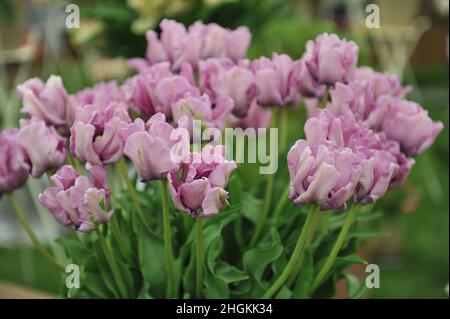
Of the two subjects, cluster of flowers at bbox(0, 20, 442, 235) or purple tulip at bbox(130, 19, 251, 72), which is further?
purple tulip at bbox(130, 19, 251, 72)

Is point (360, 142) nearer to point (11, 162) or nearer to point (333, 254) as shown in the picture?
point (333, 254)

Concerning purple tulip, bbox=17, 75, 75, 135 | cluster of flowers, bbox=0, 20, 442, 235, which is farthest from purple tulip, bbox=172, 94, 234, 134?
purple tulip, bbox=17, 75, 75, 135

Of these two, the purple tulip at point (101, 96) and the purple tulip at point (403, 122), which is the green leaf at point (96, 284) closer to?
the purple tulip at point (101, 96)

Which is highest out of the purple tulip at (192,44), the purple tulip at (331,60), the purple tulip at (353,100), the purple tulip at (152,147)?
the purple tulip at (192,44)

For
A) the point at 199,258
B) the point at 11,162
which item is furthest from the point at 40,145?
the point at 199,258

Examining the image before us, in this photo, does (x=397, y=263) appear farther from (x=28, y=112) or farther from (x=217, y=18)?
(x=28, y=112)

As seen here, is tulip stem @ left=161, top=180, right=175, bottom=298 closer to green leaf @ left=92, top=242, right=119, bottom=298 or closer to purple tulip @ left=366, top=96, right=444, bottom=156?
green leaf @ left=92, top=242, right=119, bottom=298

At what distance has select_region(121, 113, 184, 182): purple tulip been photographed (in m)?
0.38

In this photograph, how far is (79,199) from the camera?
417mm

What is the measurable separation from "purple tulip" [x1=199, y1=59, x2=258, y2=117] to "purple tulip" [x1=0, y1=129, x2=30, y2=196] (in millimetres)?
137

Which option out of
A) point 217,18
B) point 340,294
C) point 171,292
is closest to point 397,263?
point 217,18

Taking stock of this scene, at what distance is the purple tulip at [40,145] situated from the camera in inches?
18.4

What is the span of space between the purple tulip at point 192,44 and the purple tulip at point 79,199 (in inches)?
5.7

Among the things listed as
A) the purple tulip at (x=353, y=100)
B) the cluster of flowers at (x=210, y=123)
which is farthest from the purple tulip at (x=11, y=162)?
the purple tulip at (x=353, y=100)
